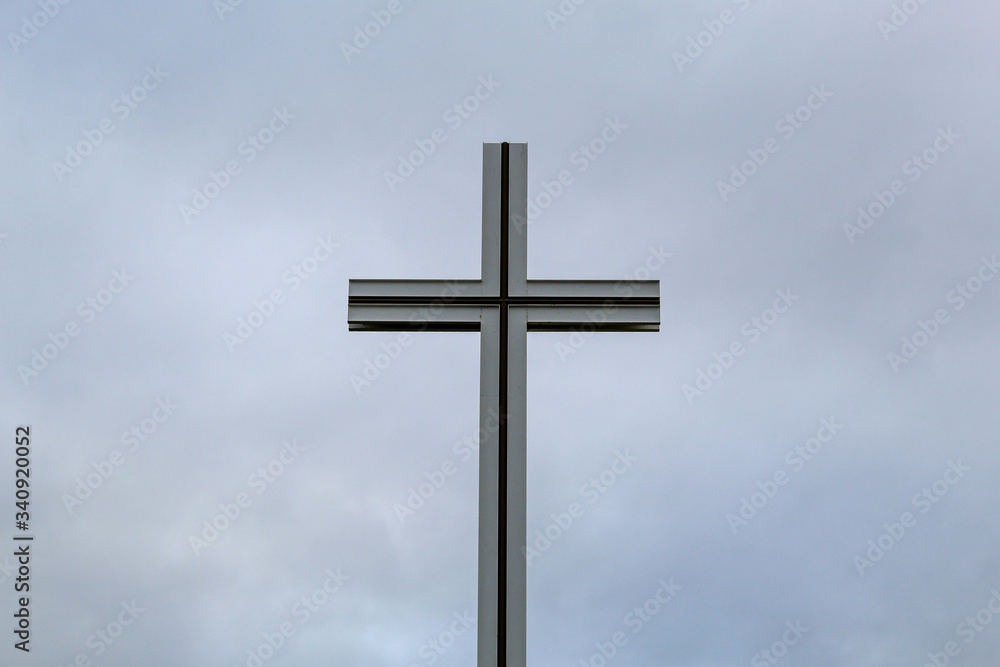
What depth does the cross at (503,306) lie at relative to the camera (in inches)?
310

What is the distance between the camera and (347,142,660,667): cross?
7.87 m

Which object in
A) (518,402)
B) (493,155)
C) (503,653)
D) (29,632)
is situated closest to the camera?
(503,653)

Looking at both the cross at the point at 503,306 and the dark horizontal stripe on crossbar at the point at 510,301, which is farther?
the dark horizontal stripe on crossbar at the point at 510,301

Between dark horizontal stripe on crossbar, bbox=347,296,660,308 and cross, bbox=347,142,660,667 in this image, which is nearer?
cross, bbox=347,142,660,667

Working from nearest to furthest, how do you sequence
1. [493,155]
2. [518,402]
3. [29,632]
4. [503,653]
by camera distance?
[503,653] < [518,402] < [493,155] < [29,632]

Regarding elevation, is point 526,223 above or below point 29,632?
above

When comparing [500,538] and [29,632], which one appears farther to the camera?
[29,632]

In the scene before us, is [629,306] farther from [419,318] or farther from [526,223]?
[419,318]

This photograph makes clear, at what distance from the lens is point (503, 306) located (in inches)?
324

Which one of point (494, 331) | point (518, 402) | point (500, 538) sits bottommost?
point (500, 538)

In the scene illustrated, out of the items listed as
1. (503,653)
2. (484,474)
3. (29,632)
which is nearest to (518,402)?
(484,474)

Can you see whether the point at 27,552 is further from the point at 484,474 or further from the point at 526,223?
the point at 526,223

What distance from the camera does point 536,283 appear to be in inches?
325

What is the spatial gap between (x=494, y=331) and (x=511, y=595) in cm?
204
